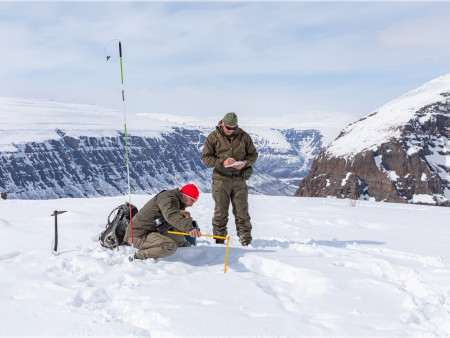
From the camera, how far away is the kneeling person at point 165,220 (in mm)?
7238

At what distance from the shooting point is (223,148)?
9109mm

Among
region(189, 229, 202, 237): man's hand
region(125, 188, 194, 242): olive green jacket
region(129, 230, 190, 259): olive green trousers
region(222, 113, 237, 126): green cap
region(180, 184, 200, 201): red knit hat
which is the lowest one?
region(129, 230, 190, 259): olive green trousers

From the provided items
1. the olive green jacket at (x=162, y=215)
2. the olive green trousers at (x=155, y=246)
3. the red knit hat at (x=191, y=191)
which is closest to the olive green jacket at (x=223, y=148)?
the red knit hat at (x=191, y=191)

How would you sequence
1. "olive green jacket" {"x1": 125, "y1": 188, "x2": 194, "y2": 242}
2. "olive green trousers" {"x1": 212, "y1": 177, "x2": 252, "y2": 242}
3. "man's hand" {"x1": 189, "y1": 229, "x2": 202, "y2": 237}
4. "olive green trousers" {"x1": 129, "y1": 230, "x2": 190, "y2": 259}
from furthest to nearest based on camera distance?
"olive green trousers" {"x1": 212, "y1": 177, "x2": 252, "y2": 242}
"olive green trousers" {"x1": 129, "y1": 230, "x2": 190, "y2": 259}
"olive green jacket" {"x1": 125, "y1": 188, "x2": 194, "y2": 242}
"man's hand" {"x1": 189, "y1": 229, "x2": 202, "y2": 237}

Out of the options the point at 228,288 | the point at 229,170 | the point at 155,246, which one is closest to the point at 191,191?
the point at 155,246

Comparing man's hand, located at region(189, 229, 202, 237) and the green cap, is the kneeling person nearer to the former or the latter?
man's hand, located at region(189, 229, 202, 237)

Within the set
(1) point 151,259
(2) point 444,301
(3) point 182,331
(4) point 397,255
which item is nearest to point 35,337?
(3) point 182,331

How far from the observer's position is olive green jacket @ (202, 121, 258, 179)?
9.09 meters

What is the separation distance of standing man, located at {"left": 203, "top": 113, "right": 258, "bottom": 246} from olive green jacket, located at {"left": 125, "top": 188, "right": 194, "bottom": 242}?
175cm

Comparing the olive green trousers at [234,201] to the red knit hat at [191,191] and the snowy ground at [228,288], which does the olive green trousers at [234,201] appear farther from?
the red knit hat at [191,191]

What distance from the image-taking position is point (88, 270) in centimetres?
704

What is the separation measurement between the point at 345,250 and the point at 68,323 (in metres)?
6.05

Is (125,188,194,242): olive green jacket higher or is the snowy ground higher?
(125,188,194,242): olive green jacket

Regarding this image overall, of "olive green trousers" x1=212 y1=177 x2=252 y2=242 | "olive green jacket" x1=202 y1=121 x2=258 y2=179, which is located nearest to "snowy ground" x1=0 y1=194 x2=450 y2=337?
"olive green trousers" x1=212 y1=177 x2=252 y2=242
